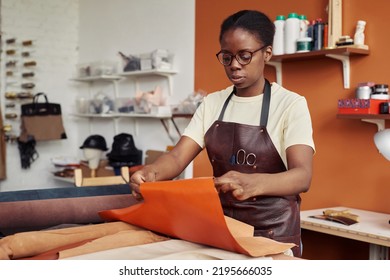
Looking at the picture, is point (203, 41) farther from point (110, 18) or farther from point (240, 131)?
point (240, 131)

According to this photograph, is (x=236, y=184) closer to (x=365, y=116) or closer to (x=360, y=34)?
(x=365, y=116)

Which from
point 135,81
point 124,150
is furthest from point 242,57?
point 135,81

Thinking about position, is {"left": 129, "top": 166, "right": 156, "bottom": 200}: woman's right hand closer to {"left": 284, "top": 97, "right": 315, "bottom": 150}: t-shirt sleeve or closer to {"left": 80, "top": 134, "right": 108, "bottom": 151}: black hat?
{"left": 284, "top": 97, "right": 315, "bottom": 150}: t-shirt sleeve

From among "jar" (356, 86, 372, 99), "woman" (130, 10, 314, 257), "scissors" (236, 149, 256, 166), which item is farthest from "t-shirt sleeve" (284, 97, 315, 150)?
"jar" (356, 86, 372, 99)

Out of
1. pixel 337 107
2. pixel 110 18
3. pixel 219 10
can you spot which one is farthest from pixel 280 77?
pixel 110 18

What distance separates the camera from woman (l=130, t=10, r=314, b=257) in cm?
186

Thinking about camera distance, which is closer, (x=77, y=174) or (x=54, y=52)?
(x=77, y=174)

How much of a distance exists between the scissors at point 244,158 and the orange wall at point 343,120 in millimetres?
1791

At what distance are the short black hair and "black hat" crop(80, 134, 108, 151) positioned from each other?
4159 millimetres

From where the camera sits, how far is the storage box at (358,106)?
3348 mm

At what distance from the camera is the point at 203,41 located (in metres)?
4.97

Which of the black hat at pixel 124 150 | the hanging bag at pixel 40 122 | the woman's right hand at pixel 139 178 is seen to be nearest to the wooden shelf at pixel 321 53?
the woman's right hand at pixel 139 178

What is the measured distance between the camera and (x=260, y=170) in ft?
6.51
